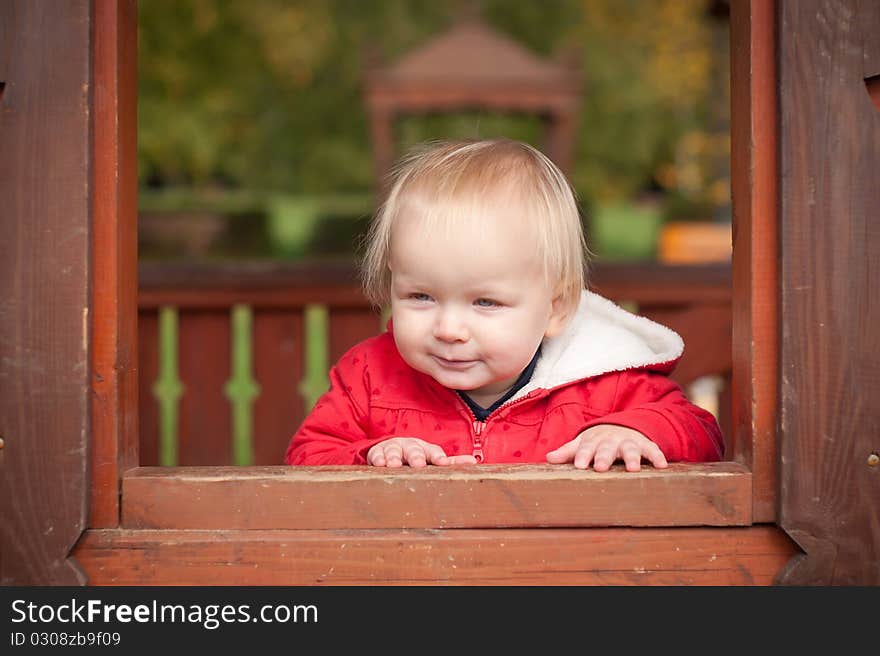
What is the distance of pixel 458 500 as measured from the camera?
1.78 m

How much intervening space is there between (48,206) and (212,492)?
53 cm

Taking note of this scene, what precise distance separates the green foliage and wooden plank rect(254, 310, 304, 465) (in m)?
6.62

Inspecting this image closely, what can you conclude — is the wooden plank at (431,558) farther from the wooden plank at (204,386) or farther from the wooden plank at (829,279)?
the wooden plank at (204,386)

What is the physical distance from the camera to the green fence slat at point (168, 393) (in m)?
4.26

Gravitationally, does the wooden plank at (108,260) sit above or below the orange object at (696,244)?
above

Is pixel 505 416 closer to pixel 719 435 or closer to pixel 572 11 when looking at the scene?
pixel 719 435

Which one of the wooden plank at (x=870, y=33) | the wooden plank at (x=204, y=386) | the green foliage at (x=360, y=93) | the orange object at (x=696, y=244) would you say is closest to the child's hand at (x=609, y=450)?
the wooden plank at (x=870, y=33)

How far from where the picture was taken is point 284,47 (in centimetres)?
1137

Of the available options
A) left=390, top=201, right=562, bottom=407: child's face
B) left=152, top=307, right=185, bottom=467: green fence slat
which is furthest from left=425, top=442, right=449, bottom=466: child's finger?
left=152, top=307, right=185, bottom=467: green fence slat

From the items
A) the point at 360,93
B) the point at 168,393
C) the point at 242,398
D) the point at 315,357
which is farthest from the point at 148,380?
the point at 360,93

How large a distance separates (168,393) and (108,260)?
13.1 ft

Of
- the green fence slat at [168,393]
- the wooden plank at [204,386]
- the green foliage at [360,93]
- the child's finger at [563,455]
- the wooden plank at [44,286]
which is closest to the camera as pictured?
the wooden plank at [44,286]

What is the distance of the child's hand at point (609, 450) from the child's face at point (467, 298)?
0.80ft

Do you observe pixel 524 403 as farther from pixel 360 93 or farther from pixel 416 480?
pixel 360 93
